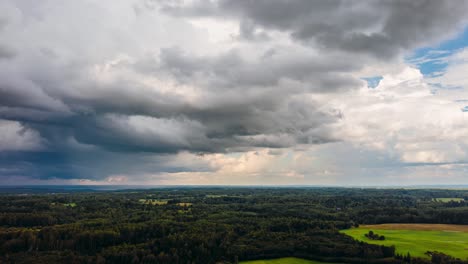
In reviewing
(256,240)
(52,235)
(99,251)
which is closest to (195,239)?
(256,240)

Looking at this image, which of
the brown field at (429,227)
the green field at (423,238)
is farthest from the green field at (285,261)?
the brown field at (429,227)

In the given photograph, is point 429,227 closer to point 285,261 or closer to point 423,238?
point 423,238

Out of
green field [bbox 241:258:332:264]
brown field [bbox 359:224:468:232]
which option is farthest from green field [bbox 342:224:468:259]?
green field [bbox 241:258:332:264]

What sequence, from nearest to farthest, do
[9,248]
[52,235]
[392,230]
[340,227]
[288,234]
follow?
[9,248] < [52,235] < [288,234] < [392,230] < [340,227]

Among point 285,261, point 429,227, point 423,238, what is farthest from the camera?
point 429,227

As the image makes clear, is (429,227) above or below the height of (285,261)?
above

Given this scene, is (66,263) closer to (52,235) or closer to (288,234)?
(52,235)

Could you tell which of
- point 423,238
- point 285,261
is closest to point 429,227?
point 423,238

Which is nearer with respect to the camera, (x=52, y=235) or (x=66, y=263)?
(x=66, y=263)

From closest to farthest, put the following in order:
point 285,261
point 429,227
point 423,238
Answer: point 285,261
point 423,238
point 429,227
